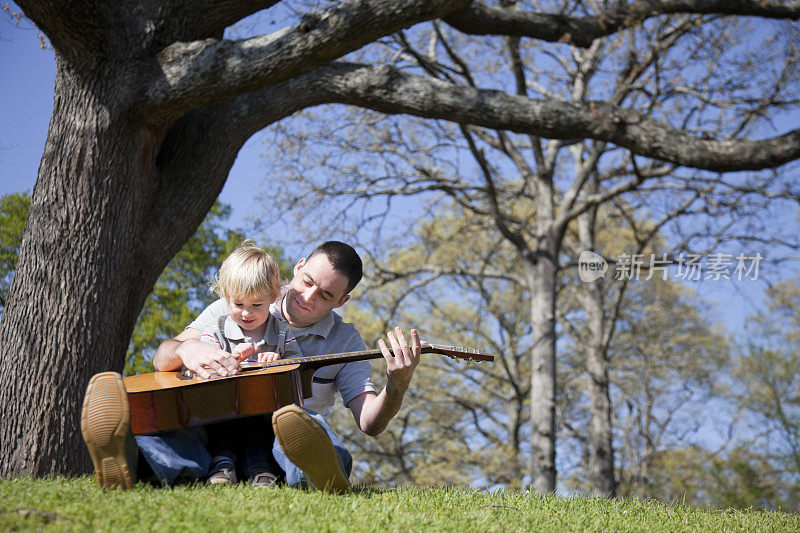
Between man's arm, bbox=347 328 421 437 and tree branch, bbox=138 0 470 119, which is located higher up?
tree branch, bbox=138 0 470 119

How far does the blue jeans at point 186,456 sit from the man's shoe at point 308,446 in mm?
94

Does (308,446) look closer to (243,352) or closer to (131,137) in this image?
(243,352)

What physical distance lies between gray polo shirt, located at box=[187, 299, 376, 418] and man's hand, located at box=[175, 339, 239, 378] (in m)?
0.33

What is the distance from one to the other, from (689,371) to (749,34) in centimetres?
990

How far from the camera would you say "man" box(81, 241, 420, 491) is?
9.32ft

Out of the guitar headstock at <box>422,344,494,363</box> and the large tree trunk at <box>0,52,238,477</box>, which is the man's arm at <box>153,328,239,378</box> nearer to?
the guitar headstock at <box>422,344,494,363</box>

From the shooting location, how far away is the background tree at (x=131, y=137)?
15.0 feet

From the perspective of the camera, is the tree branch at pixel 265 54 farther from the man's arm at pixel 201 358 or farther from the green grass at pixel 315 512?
the green grass at pixel 315 512

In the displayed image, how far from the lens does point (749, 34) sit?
1133cm

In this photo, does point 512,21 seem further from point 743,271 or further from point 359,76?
point 743,271

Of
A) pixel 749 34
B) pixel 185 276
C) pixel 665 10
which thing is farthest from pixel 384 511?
pixel 749 34

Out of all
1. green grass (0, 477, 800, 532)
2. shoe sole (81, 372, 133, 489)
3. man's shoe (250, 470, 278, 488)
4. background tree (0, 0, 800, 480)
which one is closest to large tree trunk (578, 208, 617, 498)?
background tree (0, 0, 800, 480)

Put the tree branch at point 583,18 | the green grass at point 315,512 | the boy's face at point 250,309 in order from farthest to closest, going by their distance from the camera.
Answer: the tree branch at point 583,18 < the boy's face at point 250,309 < the green grass at point 315,512

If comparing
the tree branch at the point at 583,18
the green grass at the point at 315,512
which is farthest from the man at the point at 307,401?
the tree branch at the point at 583,18
